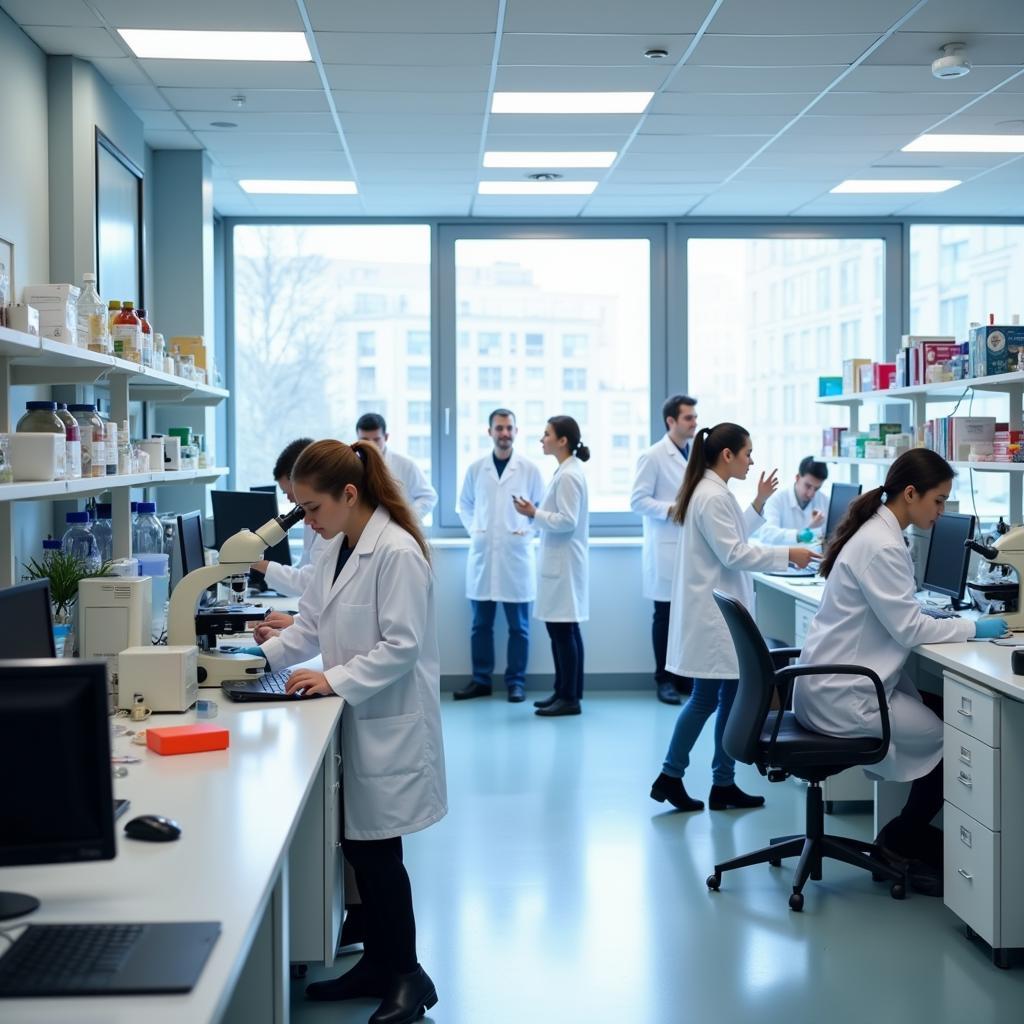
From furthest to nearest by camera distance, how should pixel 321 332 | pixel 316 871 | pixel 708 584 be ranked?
pixel 321 332, pixel 708 584, pixel 316 871

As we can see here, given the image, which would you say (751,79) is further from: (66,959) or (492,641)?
(66,959)

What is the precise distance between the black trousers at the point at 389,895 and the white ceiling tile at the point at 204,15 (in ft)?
8.13

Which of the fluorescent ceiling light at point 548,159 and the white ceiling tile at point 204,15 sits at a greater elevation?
the fluorescent ceiling light at point 548,159

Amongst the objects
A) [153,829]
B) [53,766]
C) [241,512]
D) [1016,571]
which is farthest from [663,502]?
[53,766]

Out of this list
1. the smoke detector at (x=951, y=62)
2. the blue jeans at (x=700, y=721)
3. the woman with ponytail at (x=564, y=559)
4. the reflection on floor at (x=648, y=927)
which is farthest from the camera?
the woman with ponytail at (x=564, y=559)

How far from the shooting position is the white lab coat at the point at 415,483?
580 cm

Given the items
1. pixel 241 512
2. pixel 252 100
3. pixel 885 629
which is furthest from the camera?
pixel 241 512

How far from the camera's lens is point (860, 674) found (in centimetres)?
301

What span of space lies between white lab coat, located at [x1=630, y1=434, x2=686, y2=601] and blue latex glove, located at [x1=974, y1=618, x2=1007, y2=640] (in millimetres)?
2617

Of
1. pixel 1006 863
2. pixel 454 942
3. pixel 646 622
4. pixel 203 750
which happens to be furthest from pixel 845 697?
pixel 646 622

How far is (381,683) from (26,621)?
72cm

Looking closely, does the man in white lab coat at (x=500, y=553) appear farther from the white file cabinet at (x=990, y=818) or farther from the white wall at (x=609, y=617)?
the white file cabinet at (x=990, y=818)

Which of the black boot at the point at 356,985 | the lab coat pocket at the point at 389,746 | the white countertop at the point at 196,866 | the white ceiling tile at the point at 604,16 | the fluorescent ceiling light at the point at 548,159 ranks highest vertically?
the fluorescent ceiling light at the point at 548,159

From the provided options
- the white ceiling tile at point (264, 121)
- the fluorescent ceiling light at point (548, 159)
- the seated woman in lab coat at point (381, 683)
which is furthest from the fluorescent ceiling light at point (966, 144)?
the seated woman in lab coat at point (381, 683)
